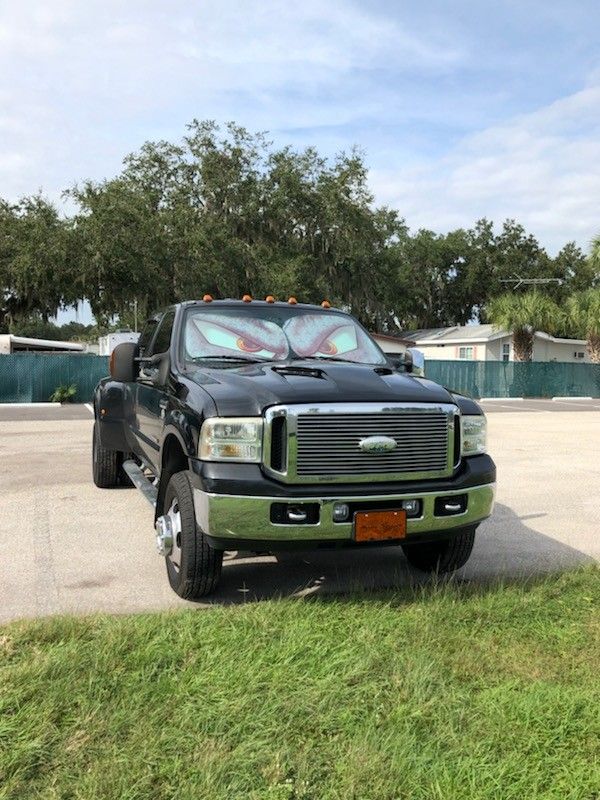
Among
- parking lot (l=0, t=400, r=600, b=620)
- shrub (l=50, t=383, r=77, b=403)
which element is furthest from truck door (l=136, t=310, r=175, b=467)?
shrub (l=50, t=383, r=77, b=403)

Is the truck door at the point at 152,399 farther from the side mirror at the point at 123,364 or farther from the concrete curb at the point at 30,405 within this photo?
the concrete curb at the point at 30,405

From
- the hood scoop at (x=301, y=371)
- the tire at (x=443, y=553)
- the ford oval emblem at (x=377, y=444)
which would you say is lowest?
the tire at (x=443, y=553)

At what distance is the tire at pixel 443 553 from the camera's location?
4703mm

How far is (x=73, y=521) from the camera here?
20.9 ft

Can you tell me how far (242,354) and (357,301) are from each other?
123ft

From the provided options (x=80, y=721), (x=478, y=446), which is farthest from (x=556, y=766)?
(x=478, y=446)

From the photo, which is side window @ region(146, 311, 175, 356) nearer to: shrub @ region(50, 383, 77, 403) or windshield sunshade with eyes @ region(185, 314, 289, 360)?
windshield sunshade with eyes @ region(185, 314, 289, 360)

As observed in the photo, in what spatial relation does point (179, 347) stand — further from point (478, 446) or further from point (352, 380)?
point (478, 446)

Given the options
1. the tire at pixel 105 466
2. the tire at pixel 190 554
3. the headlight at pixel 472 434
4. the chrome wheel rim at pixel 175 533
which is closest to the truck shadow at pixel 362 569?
the tire at pixel 190 554

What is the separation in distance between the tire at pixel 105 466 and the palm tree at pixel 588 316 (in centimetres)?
2964

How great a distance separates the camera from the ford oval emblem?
3930mm

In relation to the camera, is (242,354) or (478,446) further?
(242,354)

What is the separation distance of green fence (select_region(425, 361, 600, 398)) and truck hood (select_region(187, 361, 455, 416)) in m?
26.9

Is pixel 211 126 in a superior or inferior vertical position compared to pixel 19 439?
superior
